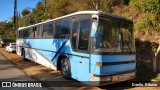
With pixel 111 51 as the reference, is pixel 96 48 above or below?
above

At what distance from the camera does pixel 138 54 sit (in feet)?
51.1

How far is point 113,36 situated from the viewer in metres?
9.70

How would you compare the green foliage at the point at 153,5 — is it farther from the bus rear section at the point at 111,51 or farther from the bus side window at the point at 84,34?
the bus side window at the point at 84,34

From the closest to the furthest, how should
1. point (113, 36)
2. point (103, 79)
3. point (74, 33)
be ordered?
point (103, 79), point (113, 36), point (74, 33)

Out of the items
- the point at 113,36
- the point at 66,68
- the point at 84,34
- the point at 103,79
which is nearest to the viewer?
the point at 103,79

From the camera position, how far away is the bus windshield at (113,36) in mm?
9188

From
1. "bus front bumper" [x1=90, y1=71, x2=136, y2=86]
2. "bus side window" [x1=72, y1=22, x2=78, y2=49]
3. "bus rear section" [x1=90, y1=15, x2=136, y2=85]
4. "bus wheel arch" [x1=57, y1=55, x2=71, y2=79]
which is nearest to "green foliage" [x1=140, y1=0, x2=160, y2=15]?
"bus rear section" [x1=90, y1=15, x2=136, y2=85]

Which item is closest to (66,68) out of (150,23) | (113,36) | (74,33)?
(74,33)

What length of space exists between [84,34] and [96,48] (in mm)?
1020

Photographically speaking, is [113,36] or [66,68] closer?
[113,36]

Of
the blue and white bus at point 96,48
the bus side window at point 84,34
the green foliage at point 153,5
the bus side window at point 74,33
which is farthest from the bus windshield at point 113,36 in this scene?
the green foliage at point 153,5

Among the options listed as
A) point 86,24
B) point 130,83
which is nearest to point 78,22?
point 86,24

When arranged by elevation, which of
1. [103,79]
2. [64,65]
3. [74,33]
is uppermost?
[74,33]

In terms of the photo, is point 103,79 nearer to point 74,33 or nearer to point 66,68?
point 74,33
